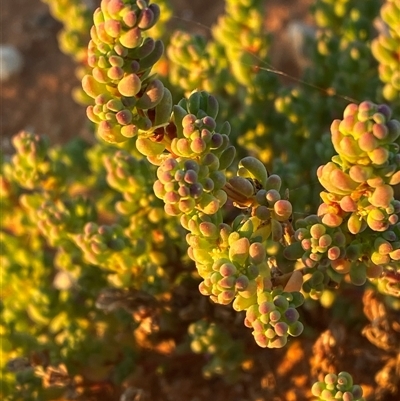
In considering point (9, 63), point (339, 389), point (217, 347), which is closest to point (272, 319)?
point (339, 389)

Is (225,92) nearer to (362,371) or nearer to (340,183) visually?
(362,371)

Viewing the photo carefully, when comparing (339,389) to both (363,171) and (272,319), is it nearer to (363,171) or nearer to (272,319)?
(272,319)

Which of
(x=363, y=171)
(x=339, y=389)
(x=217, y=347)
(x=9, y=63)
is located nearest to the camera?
(x=363, y=171)

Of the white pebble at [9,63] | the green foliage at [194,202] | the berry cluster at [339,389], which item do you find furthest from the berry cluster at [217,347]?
the white pebble at [9,63]

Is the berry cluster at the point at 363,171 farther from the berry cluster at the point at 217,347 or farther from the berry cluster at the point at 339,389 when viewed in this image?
the berry cluster at the point at 217,347

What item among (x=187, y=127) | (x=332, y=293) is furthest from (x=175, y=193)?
(x=332, y=293)

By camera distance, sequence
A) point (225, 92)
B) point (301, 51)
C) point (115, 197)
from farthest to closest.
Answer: point (301, 51) → point (225, 92) → point (115, 197)

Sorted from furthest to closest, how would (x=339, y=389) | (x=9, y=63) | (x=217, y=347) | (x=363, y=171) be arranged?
(x=9, y=63) < (x=217, y=347) < (x=339, y=389) < (x=363, y=171)
